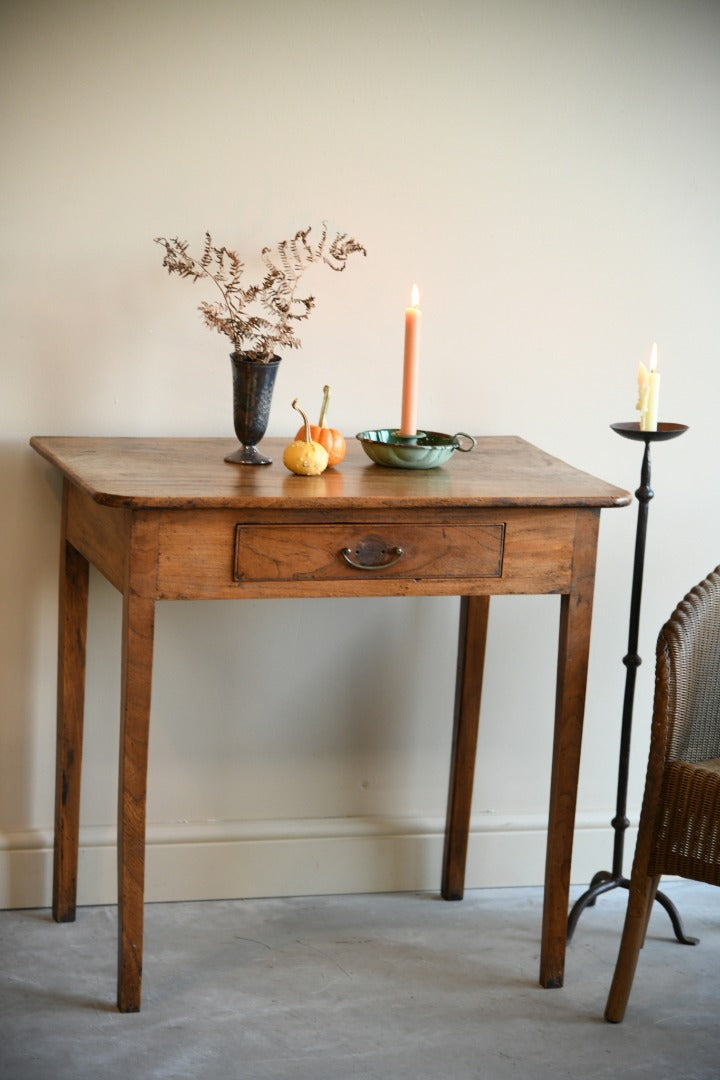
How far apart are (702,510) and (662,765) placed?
82 centimetres

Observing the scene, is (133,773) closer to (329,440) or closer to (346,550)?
(346,550)

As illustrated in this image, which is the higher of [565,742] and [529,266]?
[529,266]

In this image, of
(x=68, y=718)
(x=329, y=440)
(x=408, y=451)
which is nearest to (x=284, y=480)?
(x=329, y=440)

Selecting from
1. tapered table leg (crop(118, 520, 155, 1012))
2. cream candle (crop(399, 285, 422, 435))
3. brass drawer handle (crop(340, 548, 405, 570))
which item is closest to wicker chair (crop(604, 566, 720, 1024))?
brass drawer handle (crop(340, 548, 405, 570))

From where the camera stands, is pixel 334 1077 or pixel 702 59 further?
pixel 702 59

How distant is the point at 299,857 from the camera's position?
262cm

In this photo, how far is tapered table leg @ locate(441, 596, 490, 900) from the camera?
2570 mm

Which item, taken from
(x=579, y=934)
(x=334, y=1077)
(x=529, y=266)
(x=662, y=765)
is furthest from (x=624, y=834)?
(x=529, y=266)

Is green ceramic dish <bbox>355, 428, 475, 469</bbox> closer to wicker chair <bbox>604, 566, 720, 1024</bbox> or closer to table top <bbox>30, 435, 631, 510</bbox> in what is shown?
table top <bbox>30, 435, 631, 510</bbox>

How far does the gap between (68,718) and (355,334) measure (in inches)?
34.8

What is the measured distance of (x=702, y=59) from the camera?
256 centimetres

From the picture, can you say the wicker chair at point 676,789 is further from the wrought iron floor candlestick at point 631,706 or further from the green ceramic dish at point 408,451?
the green ceramic dish at point 408,451

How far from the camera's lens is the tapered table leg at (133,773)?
1996mm

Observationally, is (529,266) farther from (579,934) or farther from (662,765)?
(579,934)
